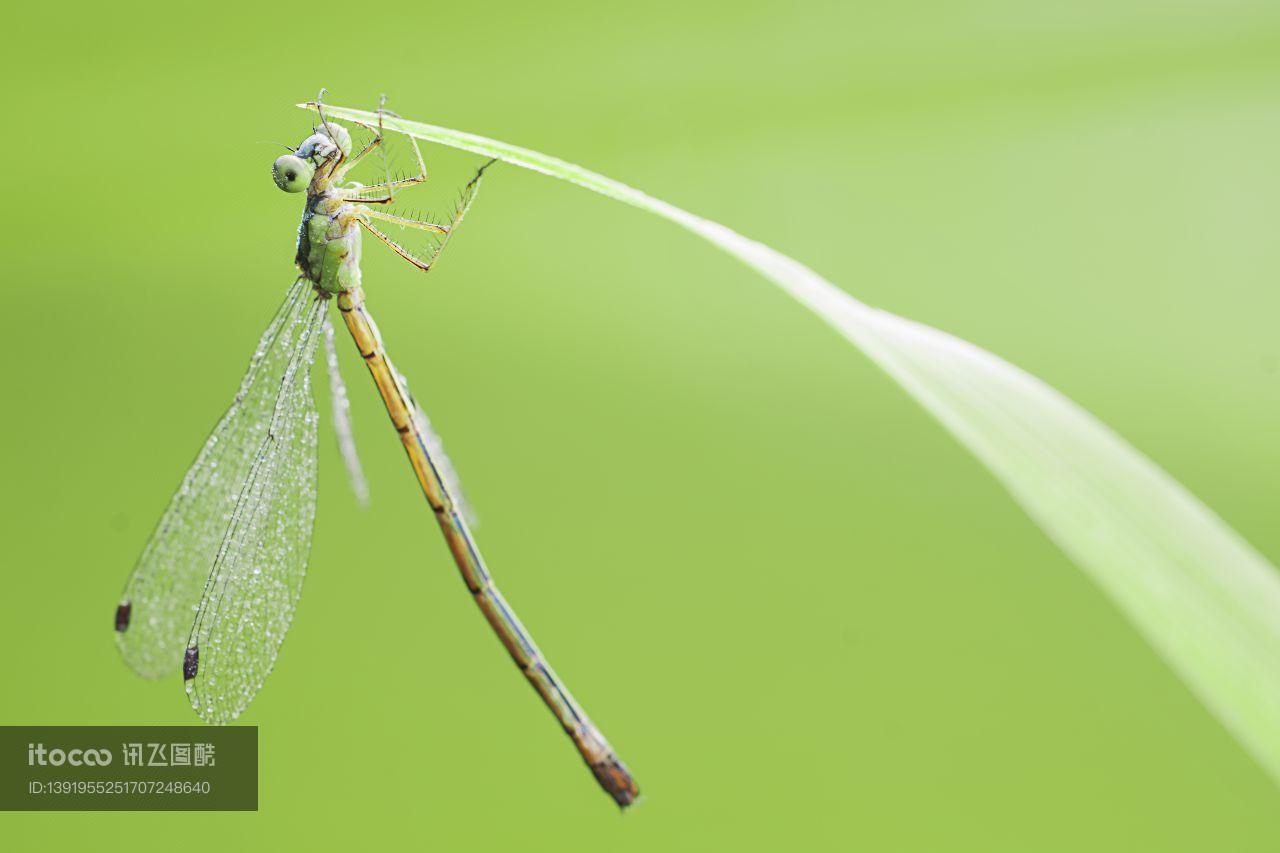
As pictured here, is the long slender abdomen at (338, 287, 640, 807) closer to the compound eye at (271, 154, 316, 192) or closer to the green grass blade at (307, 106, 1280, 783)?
the compound eye at (271, 154, 316, 192)

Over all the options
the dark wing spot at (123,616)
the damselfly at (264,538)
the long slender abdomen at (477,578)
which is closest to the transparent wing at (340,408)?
the damselfly at (264,538)

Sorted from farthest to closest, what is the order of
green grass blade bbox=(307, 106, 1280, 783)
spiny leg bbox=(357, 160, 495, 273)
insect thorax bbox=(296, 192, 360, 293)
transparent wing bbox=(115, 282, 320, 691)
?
transparent wing bbox=(115, 282, 320, 691), insect thorax bbox=(296, 192, 360, 293), spiny leg bbox=(357, 160, 495, 273), green grass blade bbox=(307, 106, 1280, 783)

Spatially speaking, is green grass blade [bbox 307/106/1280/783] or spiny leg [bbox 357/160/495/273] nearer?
green grass blade [bbox 307/106/1280/783]

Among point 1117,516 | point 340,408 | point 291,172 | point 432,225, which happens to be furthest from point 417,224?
point 1117,516

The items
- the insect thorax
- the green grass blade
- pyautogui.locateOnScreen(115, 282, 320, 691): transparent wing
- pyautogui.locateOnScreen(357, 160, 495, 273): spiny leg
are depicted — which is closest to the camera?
the green grass blade

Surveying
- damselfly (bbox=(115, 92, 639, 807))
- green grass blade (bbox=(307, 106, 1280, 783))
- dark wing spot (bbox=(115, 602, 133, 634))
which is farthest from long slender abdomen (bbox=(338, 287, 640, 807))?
green grass blade (bbox=(307, 106, 1280, 783))

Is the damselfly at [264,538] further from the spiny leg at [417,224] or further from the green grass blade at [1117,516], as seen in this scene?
the green grass blade at [1117,516]

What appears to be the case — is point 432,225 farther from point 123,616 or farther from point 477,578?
point 123,616
